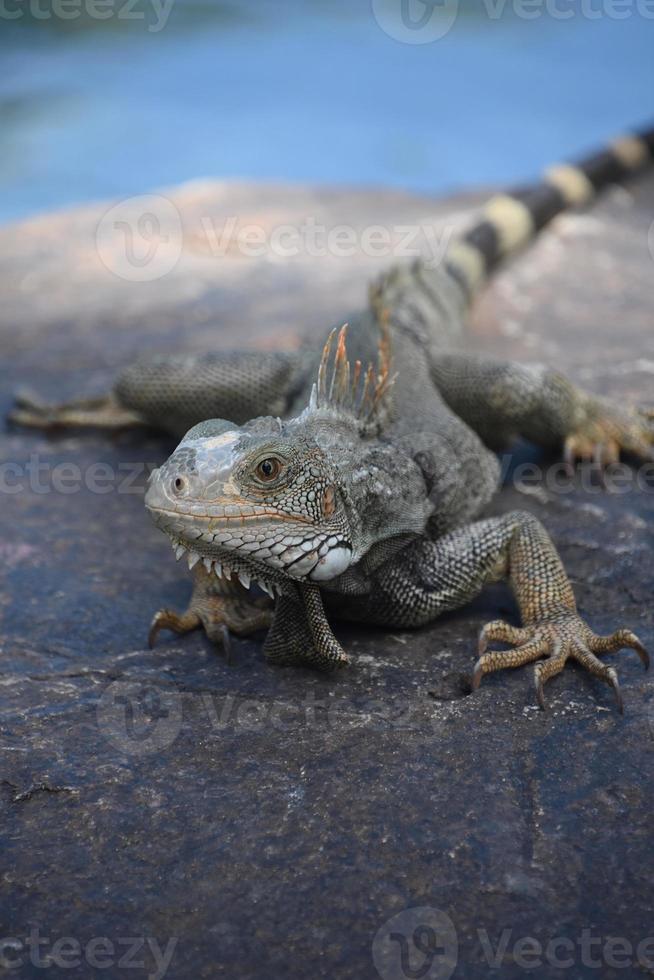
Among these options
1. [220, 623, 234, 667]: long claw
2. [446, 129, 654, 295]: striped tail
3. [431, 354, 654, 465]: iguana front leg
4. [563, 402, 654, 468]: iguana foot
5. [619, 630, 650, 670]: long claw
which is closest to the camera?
[619, 630, 650, 670]: long claw

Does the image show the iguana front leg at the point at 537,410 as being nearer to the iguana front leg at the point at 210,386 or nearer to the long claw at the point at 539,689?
the iguana front leg at the point at 210,386

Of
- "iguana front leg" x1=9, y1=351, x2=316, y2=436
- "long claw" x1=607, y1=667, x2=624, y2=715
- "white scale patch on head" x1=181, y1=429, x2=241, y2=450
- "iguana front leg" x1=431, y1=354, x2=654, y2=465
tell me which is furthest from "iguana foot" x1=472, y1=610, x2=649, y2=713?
"iguana front leg" x1=9, y1=351, x2=316, y2=436

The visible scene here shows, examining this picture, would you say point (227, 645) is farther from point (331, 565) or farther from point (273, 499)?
point (273, 499)

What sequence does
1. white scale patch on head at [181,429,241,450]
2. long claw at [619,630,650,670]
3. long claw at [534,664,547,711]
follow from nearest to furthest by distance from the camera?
white scale patch on head at [181,429,241,450] < long claw at [534,664,547,711] < long claw at [619,630,650,670]

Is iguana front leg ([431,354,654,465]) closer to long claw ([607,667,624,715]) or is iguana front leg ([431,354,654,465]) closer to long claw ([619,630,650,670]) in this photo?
long claw ([619,630,650,670])

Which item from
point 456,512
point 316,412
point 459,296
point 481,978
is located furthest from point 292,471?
point 459,296

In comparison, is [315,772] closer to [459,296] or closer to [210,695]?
[210,695]

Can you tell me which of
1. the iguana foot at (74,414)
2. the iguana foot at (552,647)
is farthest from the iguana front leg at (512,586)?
the iguana foot at (74,414)
